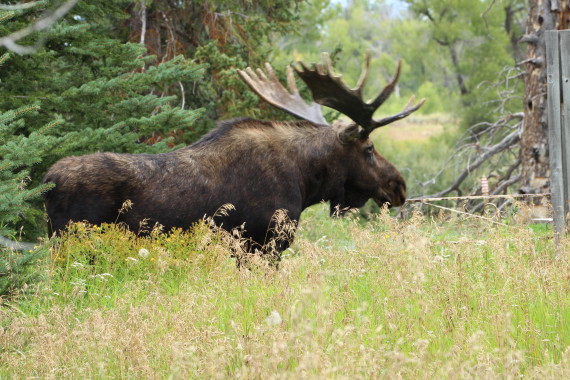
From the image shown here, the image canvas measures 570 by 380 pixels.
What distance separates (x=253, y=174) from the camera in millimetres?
6422

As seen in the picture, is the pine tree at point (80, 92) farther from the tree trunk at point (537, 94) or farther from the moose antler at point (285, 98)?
the tree trunk at point (537, 94)

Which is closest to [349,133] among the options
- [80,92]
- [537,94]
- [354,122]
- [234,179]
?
[354,122]

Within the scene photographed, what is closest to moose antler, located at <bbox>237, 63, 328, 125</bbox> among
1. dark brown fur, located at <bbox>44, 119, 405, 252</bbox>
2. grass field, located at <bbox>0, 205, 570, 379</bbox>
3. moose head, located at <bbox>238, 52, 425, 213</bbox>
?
moose head, located at <bbox>238, 52, 425, 213</bbox>

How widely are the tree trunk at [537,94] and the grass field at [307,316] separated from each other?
374 cm

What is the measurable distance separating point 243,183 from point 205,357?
3.17 meters

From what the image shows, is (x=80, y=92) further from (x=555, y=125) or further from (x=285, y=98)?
(x=555, y=125)

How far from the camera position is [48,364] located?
331 cm

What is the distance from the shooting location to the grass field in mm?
3082

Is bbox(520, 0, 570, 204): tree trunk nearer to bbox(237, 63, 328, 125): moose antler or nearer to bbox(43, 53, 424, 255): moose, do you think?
bbox(43, 53, 424, 255): moose

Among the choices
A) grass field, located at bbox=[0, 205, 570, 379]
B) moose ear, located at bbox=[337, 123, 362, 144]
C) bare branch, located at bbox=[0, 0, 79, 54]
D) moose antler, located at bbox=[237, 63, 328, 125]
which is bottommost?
grass field, located at bbox=[0, 205, 570, 379]

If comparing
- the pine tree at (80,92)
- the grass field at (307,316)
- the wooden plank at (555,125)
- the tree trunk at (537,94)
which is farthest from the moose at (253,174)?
the tree trunk at (537,94)

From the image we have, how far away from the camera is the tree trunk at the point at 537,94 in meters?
8.49

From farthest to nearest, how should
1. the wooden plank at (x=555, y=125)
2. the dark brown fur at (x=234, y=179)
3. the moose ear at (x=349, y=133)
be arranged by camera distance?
the moose ear at (x=349, y=133) → the wooden plank at (x=555, y=125) → the dark brown fur at (x=234, y=179)

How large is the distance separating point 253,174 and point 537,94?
4.12 meters
